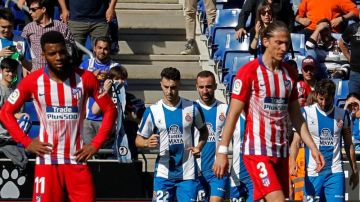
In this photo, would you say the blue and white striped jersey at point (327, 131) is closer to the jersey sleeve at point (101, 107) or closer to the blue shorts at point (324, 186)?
the blue shorts at point (324, 186)

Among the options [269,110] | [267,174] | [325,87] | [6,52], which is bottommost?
[267,174]

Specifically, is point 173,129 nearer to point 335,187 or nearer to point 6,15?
point 335,187

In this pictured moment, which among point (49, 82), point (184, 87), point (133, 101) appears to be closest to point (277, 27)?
point (49, 82)

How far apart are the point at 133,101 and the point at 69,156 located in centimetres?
421

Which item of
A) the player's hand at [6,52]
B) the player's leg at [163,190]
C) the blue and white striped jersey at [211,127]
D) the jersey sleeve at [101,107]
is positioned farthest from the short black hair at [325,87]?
the player's hand at [6,52]

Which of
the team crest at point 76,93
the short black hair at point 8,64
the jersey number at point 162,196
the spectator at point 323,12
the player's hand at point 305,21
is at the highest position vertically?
the spectator at point 323,12

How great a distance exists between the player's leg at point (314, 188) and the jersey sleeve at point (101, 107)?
322cm

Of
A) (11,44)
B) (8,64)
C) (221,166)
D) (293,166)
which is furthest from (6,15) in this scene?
(221,166)

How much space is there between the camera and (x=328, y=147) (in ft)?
39.8

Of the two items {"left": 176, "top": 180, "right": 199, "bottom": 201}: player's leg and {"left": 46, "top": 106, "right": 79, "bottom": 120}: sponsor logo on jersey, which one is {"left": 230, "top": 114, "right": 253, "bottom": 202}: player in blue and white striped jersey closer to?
{"left": 176, "top": 180, "right": 199, "bottom": 201}: player's leg

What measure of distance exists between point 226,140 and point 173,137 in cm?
276

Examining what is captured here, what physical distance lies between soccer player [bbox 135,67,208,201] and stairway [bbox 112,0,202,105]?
3661mm

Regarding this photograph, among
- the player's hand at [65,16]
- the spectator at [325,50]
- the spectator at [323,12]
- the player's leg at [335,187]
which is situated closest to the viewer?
the player's leg at [335,187]

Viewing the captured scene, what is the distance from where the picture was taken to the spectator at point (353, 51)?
14539 millimetres
